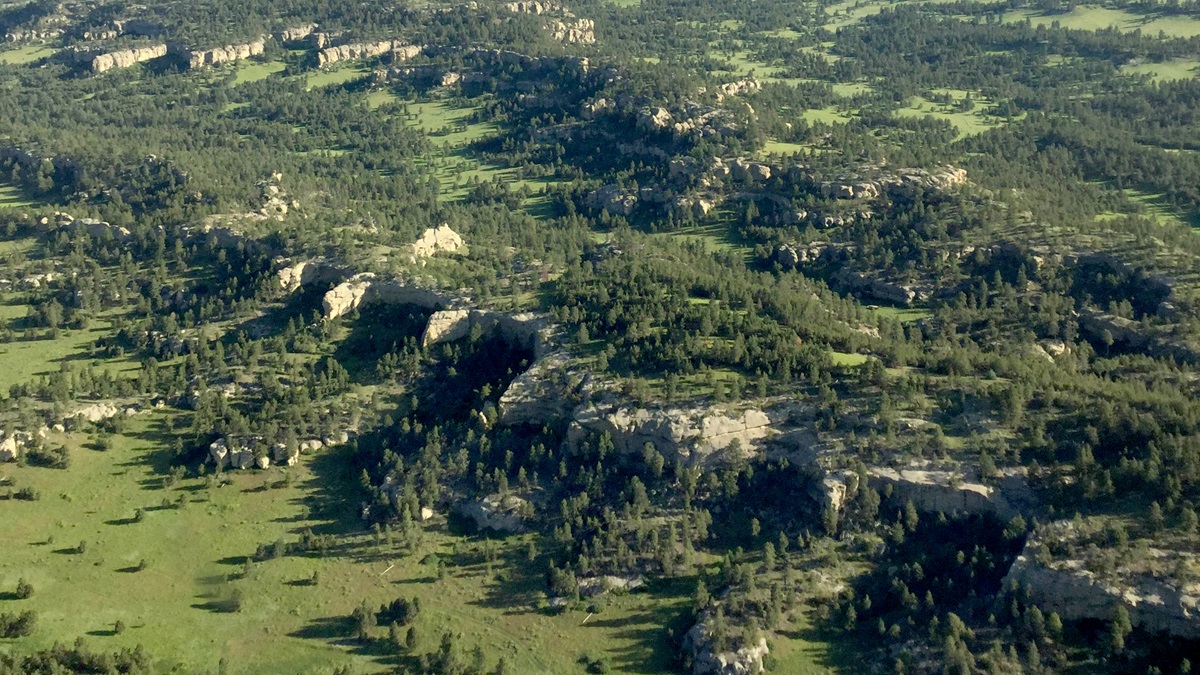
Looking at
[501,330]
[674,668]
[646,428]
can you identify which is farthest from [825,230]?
[674,668]

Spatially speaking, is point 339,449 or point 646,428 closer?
point 646,428

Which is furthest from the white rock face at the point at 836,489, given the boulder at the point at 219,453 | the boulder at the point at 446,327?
the boulder at the point at 219,453

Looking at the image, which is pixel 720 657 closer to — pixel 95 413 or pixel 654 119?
pixel 95 413

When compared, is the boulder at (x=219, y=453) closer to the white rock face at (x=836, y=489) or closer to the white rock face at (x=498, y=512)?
the white rock face at (x=498, y=512)

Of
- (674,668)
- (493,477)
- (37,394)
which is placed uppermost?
(37,394)

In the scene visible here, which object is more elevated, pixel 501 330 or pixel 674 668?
pixel 501 330

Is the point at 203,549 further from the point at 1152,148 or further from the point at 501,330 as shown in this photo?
the point at 1152,148

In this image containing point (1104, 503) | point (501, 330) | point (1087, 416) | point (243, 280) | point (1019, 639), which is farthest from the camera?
point (243, 280)
